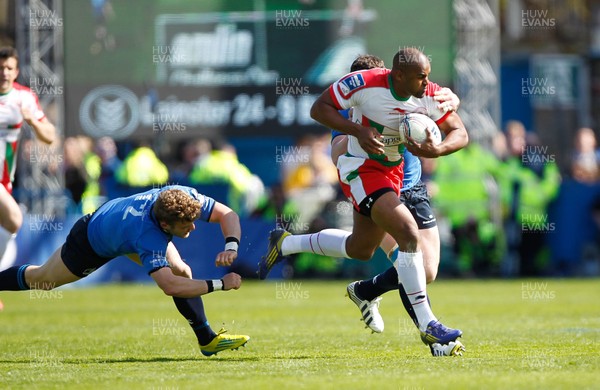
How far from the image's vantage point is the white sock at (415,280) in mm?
8617

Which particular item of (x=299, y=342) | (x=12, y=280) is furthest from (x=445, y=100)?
(x=12, y=280)

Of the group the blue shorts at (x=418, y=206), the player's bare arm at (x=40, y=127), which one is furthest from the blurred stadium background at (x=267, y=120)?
the blue shorts at (x=418, y=206)

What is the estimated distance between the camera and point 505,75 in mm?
27922

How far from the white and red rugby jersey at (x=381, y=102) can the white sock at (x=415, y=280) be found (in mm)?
863

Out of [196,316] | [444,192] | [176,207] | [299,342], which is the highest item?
[176,207]

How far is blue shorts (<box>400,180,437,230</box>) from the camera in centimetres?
944

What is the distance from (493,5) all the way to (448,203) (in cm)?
377

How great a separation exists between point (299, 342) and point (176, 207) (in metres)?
2.24

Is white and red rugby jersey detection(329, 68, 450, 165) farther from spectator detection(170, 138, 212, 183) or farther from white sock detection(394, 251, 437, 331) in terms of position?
spectator detection(170, 138, 212, 183)

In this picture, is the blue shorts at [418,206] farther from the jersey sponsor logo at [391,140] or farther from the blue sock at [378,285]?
the jersey sponsor logo at [391,140]

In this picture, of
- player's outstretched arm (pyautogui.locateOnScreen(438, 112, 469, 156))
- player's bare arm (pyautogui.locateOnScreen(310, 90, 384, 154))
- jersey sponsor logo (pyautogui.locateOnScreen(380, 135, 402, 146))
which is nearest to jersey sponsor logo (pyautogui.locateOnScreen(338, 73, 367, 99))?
player's bare arm (pyautogui.locateOnScreen(310, 90, 384, 154))

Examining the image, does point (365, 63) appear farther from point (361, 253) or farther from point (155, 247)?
point (155, 247)

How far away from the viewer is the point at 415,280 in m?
8.68

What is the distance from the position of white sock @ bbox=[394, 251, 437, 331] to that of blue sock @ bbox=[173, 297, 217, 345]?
4.91 ft
